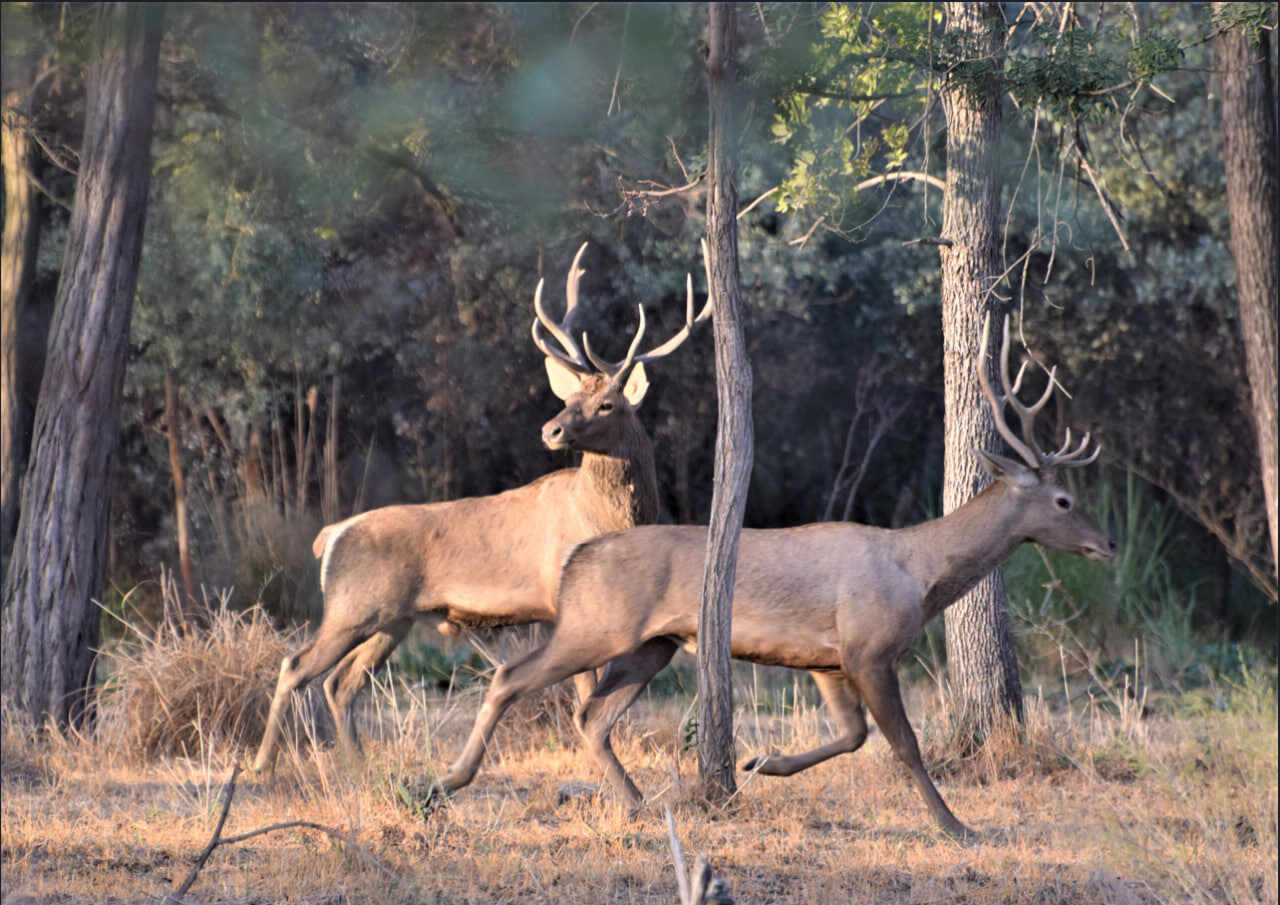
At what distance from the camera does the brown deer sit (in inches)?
275

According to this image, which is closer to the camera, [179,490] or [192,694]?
[192,694]

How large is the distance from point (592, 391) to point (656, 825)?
2.53 m

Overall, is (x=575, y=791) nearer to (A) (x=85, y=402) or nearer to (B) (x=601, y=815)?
(B) (x=601, y=815)

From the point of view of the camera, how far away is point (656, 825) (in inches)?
265

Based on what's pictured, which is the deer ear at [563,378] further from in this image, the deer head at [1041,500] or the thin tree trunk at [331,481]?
the thin tree trunk at [331,481]

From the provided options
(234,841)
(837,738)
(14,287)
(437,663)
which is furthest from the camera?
(14,287)

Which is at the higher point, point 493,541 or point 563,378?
point 563,378

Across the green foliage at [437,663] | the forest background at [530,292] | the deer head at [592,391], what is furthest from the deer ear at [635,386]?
the green foliage at [437,663]

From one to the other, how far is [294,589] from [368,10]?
471cm

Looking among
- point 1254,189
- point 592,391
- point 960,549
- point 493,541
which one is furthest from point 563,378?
point 1254,189

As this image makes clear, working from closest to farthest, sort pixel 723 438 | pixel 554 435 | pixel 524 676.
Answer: pixel 723 438, pixel 524 676, pixel 554 435

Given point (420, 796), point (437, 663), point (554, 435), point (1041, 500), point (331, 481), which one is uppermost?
point (554, 435)

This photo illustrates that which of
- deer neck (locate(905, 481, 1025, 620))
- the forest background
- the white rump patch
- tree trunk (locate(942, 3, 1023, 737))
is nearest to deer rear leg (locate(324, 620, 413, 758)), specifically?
the white rump patch

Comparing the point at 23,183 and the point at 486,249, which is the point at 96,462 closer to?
the point at 23,183
